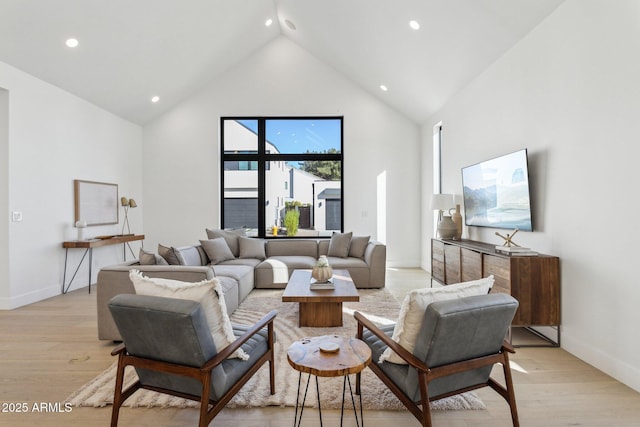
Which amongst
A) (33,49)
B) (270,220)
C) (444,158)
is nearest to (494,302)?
(444,158)

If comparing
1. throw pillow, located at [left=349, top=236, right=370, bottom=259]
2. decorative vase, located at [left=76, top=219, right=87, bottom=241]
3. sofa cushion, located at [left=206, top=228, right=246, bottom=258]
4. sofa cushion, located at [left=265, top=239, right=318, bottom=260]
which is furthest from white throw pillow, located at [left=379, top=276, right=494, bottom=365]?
decorative vase, located at [left=76, top=219, right=87, bottom=241]

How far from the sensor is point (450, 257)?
4.38 meters

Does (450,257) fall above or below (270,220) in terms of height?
below

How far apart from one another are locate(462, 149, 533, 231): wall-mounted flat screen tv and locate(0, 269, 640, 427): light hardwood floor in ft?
4.23

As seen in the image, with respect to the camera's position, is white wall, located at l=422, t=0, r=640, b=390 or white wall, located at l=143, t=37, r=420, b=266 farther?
white wall, located at l=143, t=37, r=420, b=266

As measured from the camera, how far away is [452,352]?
1656mm

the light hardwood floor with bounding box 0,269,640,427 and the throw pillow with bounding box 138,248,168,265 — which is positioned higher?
the throw pillow with bounding box 138,248,168,265

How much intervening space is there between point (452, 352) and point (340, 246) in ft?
12.8

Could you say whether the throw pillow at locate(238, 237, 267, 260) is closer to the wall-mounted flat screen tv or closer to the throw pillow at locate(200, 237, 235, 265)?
the throw pillow at locate(200, 237, 235, 265)

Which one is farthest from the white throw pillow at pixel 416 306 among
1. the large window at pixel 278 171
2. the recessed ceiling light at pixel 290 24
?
the recessed ceiling light at pixel 290 24

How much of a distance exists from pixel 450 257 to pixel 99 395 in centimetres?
376

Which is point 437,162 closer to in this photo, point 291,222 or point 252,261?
point 291,222

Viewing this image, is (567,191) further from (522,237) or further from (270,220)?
(270,220)

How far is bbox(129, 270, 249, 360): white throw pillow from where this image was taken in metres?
1.78
